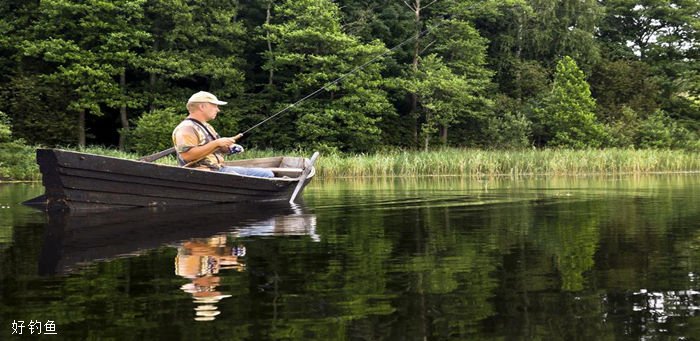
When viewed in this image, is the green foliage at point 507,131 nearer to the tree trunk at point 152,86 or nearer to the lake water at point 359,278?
the tree trunk at point 152,86

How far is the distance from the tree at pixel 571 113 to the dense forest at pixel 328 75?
2.7 inches

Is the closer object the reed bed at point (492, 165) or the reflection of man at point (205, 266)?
the reflection of man at point (205, 266)

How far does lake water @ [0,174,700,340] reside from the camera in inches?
134

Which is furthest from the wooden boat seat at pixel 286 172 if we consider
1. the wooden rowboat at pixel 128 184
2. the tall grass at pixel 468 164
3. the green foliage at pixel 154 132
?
the green foliage at pixel 154 132

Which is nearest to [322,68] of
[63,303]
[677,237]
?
[677,237]

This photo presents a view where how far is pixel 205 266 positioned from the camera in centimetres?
514

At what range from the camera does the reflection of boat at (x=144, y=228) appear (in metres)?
6.01

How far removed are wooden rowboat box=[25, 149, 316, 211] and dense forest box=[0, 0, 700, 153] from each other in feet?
68.6

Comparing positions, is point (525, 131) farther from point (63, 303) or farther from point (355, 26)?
point (63, 303)

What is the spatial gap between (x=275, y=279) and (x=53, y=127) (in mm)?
30043

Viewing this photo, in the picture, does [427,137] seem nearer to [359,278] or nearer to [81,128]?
[81,128]

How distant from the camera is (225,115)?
3506cm

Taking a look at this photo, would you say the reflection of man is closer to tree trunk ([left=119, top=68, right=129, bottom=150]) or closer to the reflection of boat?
the reflection of boat

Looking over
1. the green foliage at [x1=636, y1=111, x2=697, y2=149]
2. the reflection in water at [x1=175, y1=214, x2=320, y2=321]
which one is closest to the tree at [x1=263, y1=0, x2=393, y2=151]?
the green foliage at [x1=636, y1=111, x2=697, y2=149]
